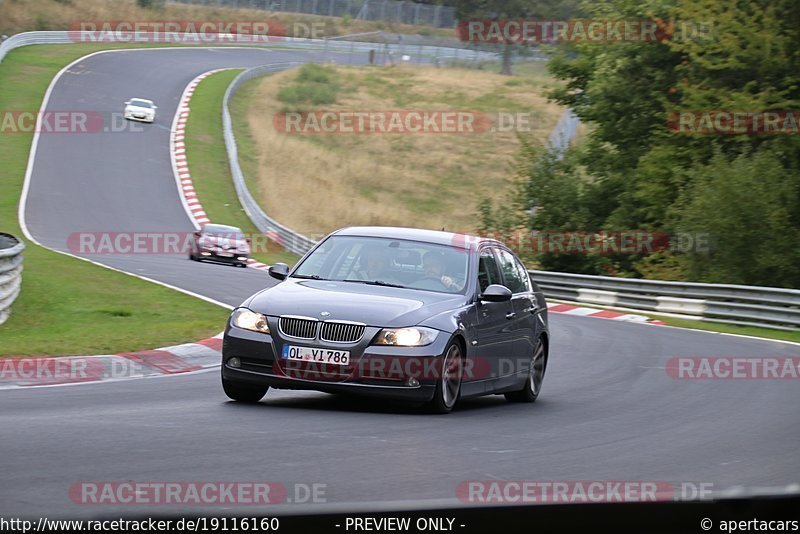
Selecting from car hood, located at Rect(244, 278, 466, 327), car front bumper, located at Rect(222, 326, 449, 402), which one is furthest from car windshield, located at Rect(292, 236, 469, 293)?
car front bumper, located at Rect(222, 326, 449, 402)

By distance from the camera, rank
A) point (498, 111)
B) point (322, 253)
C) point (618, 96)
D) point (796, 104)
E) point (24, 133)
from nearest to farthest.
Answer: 1. point (322, 253)
2. point (796, 104)
3. point (618, 96)
4. point (24, 133)
5. point (498, 111)

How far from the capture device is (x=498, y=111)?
73062 millimetres

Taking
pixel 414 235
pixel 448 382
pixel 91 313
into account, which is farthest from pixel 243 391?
pixel 91 313

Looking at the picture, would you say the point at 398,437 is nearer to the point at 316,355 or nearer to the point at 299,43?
the point at 316,355

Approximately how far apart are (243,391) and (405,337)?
1.46 metres

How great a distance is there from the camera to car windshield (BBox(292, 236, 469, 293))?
11102 mm

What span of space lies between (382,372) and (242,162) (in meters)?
44.9

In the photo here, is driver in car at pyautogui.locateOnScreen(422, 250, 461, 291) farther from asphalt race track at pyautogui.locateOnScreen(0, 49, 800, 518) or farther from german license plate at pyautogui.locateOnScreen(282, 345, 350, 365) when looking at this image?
german license plate at pyautogui.locateOnScreen(282, 345, 350, 365)

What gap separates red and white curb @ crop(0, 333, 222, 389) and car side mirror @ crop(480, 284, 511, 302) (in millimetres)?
3724

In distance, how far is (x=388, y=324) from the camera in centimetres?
990

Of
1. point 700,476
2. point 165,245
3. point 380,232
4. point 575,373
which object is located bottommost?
point 165,245

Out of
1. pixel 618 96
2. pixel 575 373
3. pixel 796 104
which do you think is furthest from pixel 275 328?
pixel 618 96

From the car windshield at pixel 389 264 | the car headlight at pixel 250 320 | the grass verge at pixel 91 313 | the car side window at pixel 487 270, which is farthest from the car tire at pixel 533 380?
the grass verge at pixel 91 313

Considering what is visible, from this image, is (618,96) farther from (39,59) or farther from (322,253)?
(39,59)
